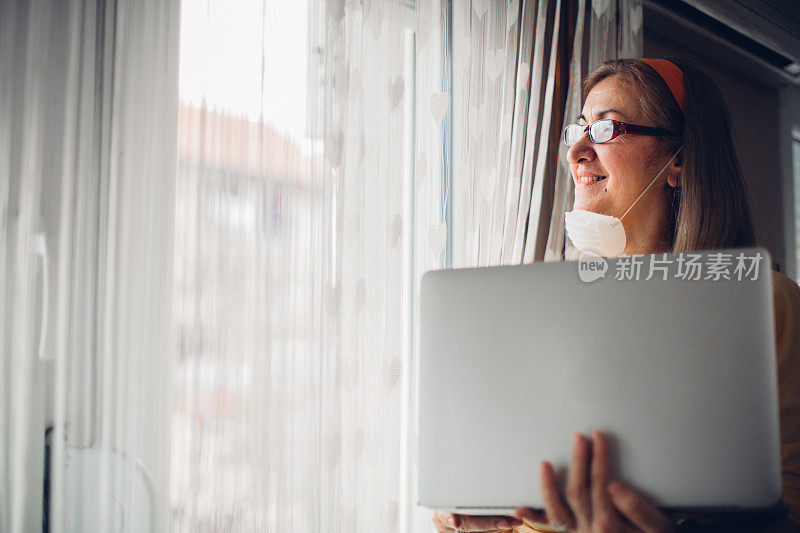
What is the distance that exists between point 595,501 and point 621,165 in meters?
0.79

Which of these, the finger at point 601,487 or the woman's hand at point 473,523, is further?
the woman's hand at point 473,523

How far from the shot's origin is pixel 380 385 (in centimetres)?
133

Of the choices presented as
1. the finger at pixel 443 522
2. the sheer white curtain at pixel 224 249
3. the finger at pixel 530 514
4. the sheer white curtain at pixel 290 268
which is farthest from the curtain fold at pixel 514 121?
the finger at pixel 530 514

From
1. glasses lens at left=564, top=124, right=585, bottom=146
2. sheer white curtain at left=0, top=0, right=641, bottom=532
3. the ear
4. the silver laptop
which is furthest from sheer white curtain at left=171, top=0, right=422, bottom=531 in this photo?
the ear

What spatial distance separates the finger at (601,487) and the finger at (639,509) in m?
0.01

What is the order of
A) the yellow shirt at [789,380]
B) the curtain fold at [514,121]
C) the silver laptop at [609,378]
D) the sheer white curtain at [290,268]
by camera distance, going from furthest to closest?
the curtain fold at [514,121] → the sheer white curtain at [290,268] → the yellow shirt at [789,380] → the silver laptop at [609,378]

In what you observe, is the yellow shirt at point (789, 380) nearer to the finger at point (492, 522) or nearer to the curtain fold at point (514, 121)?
the finger at point (492, 522)

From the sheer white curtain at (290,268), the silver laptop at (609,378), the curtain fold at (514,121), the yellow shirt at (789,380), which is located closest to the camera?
the silver laptop at (609,378)

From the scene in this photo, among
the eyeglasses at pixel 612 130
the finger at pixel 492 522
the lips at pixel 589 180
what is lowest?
the finger at pixel 492 522

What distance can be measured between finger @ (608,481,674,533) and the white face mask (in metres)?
0.65

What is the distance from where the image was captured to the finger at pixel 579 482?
0.64 metres

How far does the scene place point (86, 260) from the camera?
38.4 inches

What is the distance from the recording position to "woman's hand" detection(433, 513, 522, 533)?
859 mm

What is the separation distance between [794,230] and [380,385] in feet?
9.90
